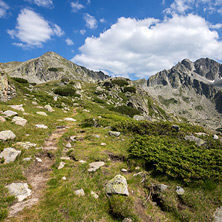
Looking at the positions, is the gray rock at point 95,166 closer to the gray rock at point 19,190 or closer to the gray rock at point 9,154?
the gray rock at point 19,190

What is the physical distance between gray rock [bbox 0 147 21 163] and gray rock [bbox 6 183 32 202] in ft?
9.20

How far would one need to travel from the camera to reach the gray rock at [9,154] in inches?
376

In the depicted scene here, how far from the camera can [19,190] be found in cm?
720

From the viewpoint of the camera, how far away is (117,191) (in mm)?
7707

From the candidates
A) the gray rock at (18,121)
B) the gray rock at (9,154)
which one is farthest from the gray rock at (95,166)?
the gray rock at (18,121)

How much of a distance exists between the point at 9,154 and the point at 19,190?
12.4 ft

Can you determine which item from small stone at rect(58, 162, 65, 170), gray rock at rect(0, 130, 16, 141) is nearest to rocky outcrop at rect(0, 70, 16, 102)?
gray rock at rect(0, 130, 16, 141)

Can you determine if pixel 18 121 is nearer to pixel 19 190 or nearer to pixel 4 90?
pixel 19 190

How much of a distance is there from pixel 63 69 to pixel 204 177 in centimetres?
19245

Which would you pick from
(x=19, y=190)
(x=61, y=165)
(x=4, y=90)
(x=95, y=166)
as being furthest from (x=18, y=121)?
(x=4, y=90)

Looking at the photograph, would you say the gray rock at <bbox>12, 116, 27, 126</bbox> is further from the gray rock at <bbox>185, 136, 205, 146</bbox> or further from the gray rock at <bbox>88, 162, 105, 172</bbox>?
the gray rock at <bbox>185, 136, 205, 146</bbox>

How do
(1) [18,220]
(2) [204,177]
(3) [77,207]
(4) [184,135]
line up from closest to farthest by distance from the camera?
1. (1) [18,220]
2. (3) [77,207]
3. (2) [204,177]
4. (4) [184,135]

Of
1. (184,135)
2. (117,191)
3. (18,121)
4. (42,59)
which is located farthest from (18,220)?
(42,59)

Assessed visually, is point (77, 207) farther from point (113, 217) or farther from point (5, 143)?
point (5, 143)
